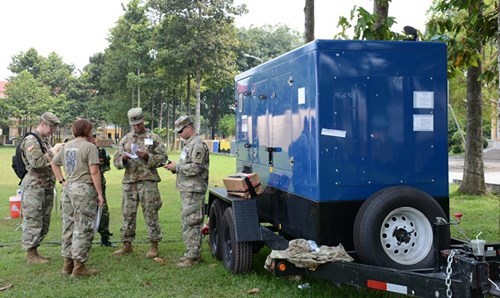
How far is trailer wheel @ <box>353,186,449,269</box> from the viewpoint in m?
4.74

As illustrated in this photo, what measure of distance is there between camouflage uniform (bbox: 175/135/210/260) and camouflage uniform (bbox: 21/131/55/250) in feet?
6.32

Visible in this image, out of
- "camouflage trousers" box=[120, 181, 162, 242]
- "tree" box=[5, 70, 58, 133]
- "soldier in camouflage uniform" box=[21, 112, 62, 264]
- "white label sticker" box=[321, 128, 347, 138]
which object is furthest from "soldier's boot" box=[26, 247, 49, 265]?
"tree" box=[5, 70, 58, 133]

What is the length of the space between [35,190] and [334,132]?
4588mm

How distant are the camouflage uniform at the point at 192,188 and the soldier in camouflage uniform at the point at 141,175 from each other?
685mm

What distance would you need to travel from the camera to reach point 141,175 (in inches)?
305

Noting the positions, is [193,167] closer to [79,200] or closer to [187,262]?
[187,262]

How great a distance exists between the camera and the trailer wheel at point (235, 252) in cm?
639

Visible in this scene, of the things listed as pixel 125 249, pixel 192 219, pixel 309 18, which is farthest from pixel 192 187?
pixel 309 18

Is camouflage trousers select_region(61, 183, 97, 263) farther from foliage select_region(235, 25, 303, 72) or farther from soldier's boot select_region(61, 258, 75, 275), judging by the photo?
foliage select_region(235, 25, 303, 72)

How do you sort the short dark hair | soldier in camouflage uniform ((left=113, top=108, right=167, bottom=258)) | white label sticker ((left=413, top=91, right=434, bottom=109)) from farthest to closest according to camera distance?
1. soldier in camouflage uniform ((left=113, top=108, right=167, bottom=258))
2. the short dark hair
3. white label sticker ((left=413, top=91, right=434, bottom=109))

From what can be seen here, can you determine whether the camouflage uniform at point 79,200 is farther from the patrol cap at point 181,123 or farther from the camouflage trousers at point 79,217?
the patrol cap at point 181,123

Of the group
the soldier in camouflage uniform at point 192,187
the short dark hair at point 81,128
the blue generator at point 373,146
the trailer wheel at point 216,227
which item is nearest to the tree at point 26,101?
the trailer wheel at point 216,227

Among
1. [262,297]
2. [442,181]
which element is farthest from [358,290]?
[442,181]

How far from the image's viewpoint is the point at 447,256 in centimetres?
420
